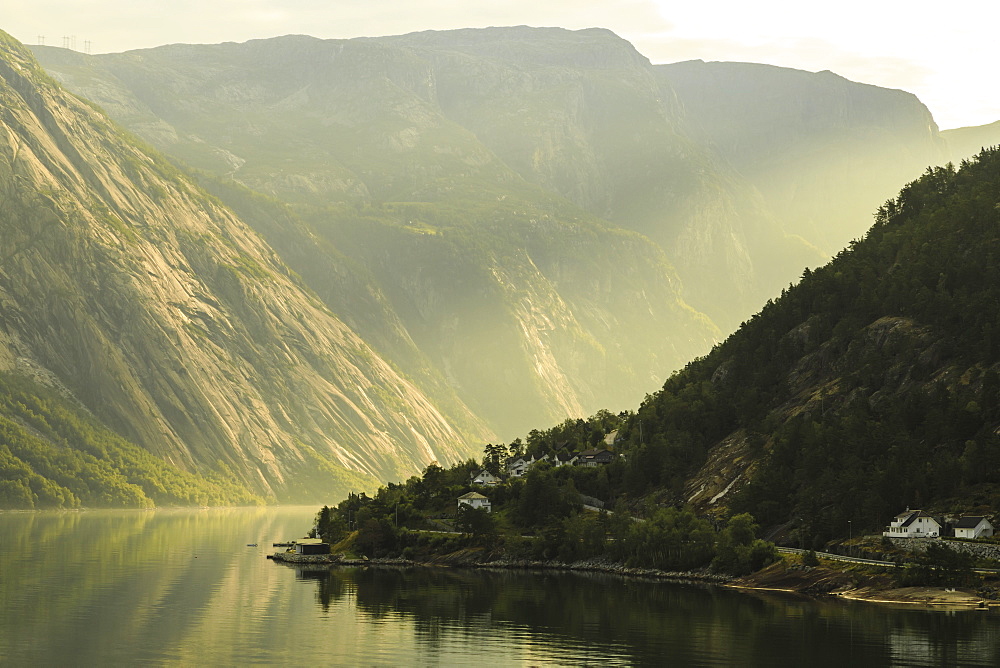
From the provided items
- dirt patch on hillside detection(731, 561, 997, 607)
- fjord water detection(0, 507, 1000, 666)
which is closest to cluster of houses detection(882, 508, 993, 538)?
dirt patch on hillside detection(731, 561, 997, 607)

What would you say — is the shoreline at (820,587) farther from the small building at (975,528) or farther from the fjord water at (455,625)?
the small building at (975,528)

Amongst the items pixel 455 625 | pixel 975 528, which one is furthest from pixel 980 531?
pixel 455 625

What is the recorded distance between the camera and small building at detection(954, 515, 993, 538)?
158375 mm

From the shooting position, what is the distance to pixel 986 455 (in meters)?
173

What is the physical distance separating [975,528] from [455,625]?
2390 inches

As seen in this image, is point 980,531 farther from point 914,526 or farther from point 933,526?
point 914,526

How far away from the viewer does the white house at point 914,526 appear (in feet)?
534

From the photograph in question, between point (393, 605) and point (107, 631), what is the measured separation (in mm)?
34371

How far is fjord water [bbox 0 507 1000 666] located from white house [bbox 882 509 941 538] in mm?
15865

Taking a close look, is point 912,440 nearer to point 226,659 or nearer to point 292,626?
point 292,626

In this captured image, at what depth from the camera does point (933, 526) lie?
162500mm

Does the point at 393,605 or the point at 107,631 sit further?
the point at 393,605

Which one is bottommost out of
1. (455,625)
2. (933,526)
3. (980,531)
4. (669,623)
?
(455,625)

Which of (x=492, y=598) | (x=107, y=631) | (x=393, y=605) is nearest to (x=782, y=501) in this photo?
(x=492, y=598)
